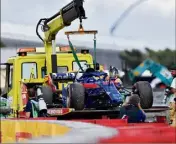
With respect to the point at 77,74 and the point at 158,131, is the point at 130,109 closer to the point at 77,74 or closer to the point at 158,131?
the point at 77,74

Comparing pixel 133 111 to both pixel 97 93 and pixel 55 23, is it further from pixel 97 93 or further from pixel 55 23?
pixel 55 23

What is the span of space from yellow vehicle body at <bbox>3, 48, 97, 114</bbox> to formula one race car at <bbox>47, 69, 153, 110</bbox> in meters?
1.63

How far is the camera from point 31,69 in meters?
18.0

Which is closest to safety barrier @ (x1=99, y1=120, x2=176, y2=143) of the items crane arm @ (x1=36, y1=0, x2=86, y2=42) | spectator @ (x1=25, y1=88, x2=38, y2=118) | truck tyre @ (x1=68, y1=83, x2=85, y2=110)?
truck tyre @ (x1=68, y1=83, x2=85, y2=110)

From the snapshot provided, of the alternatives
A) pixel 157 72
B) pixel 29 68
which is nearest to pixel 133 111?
pixel 29 68

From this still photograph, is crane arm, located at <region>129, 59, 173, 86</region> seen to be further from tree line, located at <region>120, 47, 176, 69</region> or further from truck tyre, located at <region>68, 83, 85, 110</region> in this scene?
tree line, located at <region>120, 47, 176, 69</region>

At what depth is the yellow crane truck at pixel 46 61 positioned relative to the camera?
57.4 ft

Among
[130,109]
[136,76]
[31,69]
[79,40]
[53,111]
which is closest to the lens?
[130,109]

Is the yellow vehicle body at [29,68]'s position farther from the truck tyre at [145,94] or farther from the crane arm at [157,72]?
the crane arm at [157,72]

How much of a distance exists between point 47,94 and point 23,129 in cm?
467

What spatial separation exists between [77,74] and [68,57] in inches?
85.8

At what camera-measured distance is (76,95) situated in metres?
14.9

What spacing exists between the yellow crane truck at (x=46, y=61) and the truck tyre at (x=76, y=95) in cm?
224

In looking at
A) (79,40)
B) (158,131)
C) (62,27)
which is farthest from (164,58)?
(158,131)
